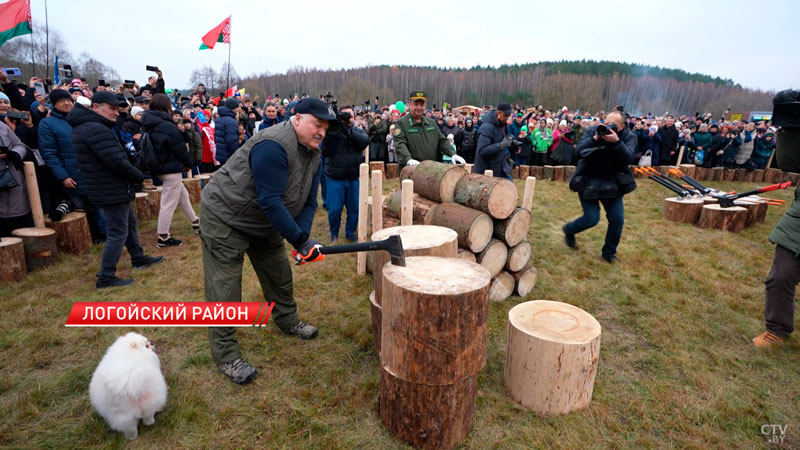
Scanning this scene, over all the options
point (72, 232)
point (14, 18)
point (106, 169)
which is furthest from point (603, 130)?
point (14, 18)

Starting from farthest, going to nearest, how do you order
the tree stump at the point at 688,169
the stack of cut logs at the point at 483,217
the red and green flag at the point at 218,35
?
the tree stump at the point at 688,169
the red and green flag at the point at 218,35
the stack of cut logs at the point at 483,217

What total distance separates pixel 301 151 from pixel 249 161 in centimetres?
37

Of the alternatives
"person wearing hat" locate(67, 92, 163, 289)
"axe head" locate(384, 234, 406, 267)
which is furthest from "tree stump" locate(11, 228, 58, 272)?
"axe head" locate(384, 234, 406, 267)

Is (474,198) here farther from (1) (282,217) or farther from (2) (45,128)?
(2) (45,128)

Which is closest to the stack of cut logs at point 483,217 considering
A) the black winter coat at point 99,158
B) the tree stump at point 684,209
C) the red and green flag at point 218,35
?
the black winter coat at point 99,158

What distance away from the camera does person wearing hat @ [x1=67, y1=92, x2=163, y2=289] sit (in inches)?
162

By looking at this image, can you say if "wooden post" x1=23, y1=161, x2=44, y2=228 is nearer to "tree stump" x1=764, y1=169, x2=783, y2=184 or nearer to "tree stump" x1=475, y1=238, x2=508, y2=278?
"tree stump" x1=475, y1=238, x2=508, y2=278

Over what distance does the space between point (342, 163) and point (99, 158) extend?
2.90 metres

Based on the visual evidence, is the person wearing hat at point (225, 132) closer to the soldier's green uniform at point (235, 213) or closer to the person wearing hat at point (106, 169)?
the person wearing hat at point (106, 169)

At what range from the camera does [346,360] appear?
336 cm

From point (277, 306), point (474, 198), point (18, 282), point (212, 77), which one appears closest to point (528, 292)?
point (474, 198)

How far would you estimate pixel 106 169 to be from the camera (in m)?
4.28

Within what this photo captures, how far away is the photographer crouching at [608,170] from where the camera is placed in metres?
4.86

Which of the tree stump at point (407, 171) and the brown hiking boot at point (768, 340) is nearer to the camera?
the brown hiking boot at point (768, 340)
